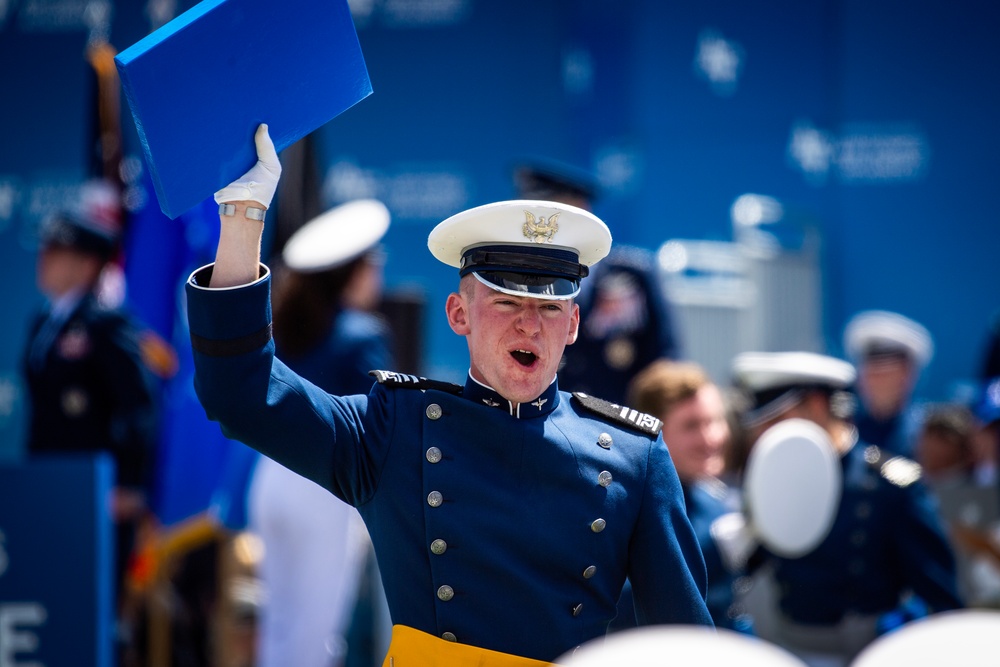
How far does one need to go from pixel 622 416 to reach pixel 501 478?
33 centimetres

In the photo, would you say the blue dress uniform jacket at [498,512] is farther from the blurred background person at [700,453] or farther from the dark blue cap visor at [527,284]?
the blurred background person at [700,453]

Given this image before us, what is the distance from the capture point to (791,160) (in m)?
8.64

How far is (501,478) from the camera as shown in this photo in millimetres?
2627

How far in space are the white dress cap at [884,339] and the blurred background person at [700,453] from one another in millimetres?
3409

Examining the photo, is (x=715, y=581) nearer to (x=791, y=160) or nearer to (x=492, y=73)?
(x=791, y=160)

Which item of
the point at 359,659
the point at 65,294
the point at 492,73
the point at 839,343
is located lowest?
the point at 359,659

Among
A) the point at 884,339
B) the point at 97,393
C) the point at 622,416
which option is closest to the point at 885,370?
the point at 884,339

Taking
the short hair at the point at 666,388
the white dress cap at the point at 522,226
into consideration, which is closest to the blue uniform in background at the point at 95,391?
the short hair at the point at 666,388

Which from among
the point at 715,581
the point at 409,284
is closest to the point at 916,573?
the point at 715,581

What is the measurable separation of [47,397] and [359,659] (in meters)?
1.95

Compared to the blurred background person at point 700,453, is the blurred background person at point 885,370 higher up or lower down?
lower down

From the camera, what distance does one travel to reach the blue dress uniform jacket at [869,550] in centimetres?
474

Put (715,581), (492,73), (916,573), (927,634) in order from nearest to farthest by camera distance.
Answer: (927,634)
(715,581)
(916,573)
(492,73)

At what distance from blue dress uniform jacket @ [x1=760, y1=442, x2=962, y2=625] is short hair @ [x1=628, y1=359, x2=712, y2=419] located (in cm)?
88
